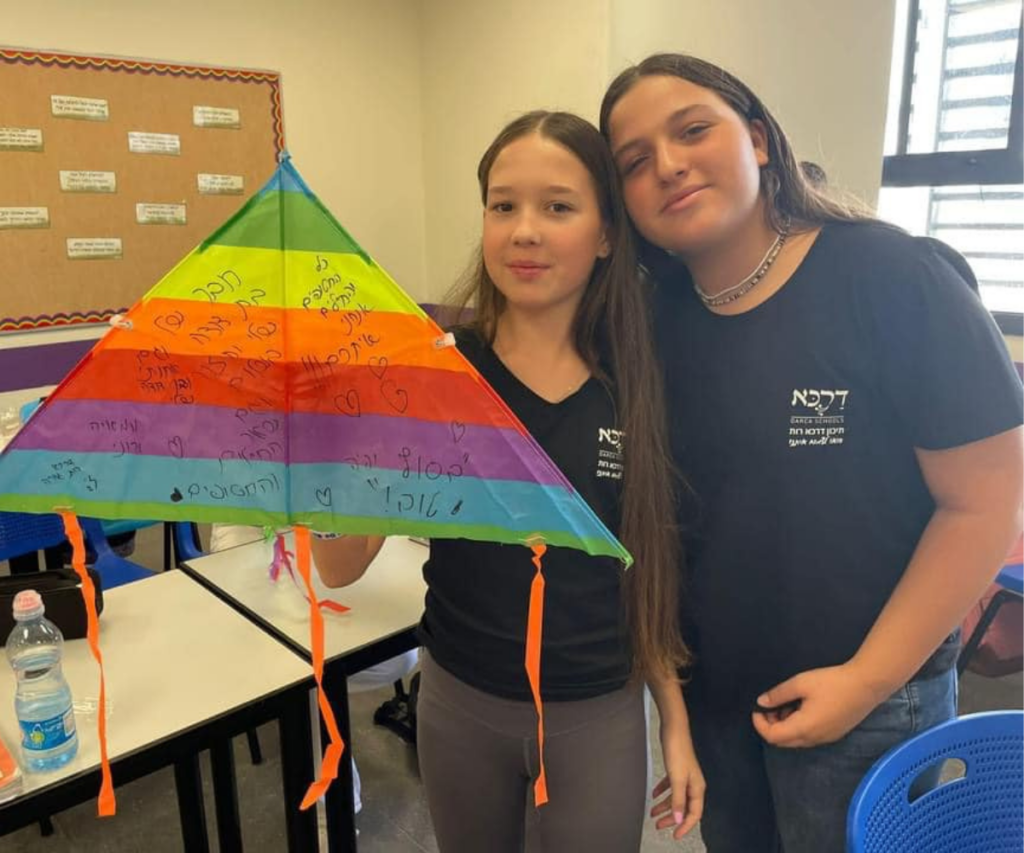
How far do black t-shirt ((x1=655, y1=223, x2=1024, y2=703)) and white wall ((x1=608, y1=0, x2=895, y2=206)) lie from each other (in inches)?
Result: 85.8

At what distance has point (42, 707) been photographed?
113 cm

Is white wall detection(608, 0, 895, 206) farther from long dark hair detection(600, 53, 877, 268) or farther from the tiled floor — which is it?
the tiled floor

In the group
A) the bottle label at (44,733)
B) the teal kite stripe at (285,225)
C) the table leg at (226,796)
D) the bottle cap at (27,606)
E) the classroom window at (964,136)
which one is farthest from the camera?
the classroom window at (964,136)

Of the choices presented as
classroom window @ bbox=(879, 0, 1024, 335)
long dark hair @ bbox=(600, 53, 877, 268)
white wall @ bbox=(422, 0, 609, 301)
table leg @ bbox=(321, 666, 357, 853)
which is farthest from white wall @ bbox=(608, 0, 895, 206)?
table leg @ bbox=(321, 666, 357, 853)

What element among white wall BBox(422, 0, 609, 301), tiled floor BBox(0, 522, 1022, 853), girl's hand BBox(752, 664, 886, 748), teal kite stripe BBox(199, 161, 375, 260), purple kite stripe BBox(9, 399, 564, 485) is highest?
white wall BBox(422, 0, 609, 301)

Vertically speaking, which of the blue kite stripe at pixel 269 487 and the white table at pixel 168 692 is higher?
the blue kite stripe at pixel 269 487

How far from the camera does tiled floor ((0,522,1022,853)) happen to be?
2062 millimetres

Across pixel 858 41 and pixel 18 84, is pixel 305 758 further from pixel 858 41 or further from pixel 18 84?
pixel 858 41

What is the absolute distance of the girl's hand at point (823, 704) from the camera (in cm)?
98

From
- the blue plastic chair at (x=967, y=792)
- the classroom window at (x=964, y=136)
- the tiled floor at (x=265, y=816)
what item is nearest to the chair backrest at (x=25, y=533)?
the tiled floor at (x=265, y=816)

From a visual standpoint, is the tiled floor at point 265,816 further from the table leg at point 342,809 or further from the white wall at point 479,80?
the white wall at point 479,80

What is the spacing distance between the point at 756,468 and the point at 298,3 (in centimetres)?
337

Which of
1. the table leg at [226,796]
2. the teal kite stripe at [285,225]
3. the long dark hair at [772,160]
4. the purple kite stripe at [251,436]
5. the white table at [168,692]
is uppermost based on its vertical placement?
the long dark hair at [772,160]

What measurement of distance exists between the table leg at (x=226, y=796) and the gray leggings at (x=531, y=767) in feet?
2.47
